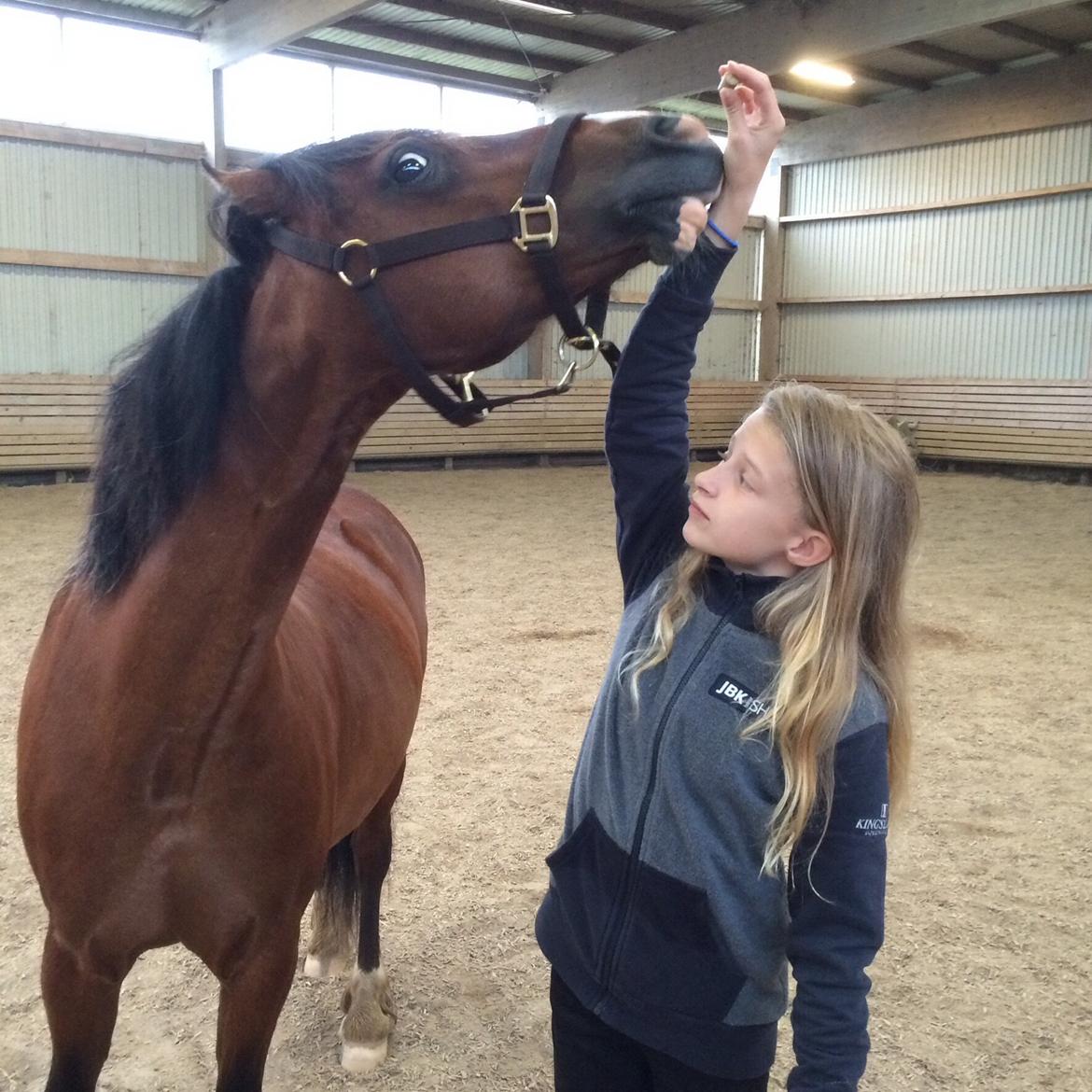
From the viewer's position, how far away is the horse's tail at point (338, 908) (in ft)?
Result: 7.60

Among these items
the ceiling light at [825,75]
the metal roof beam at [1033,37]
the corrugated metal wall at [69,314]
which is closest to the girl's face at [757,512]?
the corrugated metal wall at [69,314]

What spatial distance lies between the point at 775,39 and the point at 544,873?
8.67 m

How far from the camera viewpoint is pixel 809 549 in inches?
48.8

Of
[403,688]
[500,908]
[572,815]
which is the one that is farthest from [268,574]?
[500,908]

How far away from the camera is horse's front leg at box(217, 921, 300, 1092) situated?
1.54m

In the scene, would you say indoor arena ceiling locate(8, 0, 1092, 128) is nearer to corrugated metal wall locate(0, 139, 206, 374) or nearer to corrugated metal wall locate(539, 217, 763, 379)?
corrugated metal wall locate(0, 139, 206, 374)

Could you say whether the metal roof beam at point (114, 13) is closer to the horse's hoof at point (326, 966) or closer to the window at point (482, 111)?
the window at point (482, 111)

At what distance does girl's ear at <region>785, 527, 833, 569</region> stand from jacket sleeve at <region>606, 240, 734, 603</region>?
0.25 meters

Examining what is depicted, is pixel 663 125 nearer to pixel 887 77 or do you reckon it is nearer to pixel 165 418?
pixel 165 418

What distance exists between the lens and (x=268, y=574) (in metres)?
1.33

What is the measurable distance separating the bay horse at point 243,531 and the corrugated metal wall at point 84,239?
8.98 metres

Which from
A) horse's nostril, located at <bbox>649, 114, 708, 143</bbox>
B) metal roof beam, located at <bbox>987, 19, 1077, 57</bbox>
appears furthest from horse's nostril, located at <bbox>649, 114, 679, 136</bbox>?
metal roof beam, located at <bbox>987, 19, 1077, 57</bbox>

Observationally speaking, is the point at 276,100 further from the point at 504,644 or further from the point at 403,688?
the point at 403,688

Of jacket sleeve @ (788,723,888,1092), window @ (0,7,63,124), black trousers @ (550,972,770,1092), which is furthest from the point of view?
window @ (0,7,63,124)
